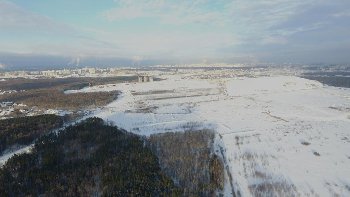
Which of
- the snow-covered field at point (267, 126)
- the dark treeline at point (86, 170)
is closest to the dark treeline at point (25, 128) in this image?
the dark treeline at point (86, 170)

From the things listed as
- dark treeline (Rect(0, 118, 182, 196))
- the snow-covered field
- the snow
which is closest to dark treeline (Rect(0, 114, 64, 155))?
the snow

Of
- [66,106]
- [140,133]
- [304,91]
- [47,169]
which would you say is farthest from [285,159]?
[304,91]

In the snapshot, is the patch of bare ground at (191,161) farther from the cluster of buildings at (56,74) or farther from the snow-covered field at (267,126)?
the cluster of buildings at (56,74)

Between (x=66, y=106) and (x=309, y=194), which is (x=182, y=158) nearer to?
(x=309, y=194)

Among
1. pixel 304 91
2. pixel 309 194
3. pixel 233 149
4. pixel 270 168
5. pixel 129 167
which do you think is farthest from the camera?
pixel 304 91

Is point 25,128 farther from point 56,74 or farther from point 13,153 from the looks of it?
point 56,74

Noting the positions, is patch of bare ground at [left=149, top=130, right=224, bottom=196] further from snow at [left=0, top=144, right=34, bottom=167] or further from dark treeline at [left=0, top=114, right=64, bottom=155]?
dark treeline at [left=0, top=114, right=64, bottom=155]
